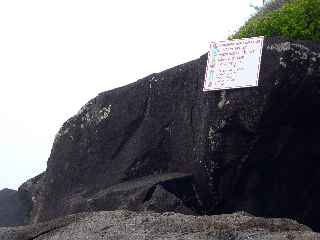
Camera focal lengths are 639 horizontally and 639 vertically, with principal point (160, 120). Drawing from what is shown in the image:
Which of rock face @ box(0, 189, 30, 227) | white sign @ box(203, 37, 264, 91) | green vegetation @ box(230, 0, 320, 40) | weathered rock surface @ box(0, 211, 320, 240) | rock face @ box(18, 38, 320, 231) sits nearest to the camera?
weathered rock surface @ box(0, 211, 320, 240)

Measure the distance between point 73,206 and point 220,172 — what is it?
2.50m

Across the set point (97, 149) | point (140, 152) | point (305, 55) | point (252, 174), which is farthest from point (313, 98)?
point (97, 149)

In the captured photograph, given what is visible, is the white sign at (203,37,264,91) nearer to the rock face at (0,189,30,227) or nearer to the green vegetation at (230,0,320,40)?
the green vegetation at (230,0,320,40)

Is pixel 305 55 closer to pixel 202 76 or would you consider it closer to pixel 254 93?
pixel 254 93

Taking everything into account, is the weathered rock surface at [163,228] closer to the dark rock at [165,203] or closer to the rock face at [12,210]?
the dark rock at [165,203]

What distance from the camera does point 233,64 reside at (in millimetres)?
8578

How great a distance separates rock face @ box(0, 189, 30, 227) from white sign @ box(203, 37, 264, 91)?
6.68m

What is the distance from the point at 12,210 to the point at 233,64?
850 centimetres

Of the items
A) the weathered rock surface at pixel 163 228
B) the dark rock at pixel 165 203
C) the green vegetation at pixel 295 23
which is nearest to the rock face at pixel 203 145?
the dark rock at pixel 165 203

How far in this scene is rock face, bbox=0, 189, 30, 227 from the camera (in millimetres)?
14477

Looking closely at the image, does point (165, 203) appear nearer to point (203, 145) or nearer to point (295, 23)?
point (203, 145)

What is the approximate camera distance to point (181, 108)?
9.33m

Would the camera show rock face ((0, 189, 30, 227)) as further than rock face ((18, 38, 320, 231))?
Yes

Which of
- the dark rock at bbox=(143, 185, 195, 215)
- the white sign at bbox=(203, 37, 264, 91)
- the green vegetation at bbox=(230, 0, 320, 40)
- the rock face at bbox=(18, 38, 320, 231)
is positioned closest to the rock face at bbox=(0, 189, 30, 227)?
the rock face at bbox=(18, 38, 320, 231)
